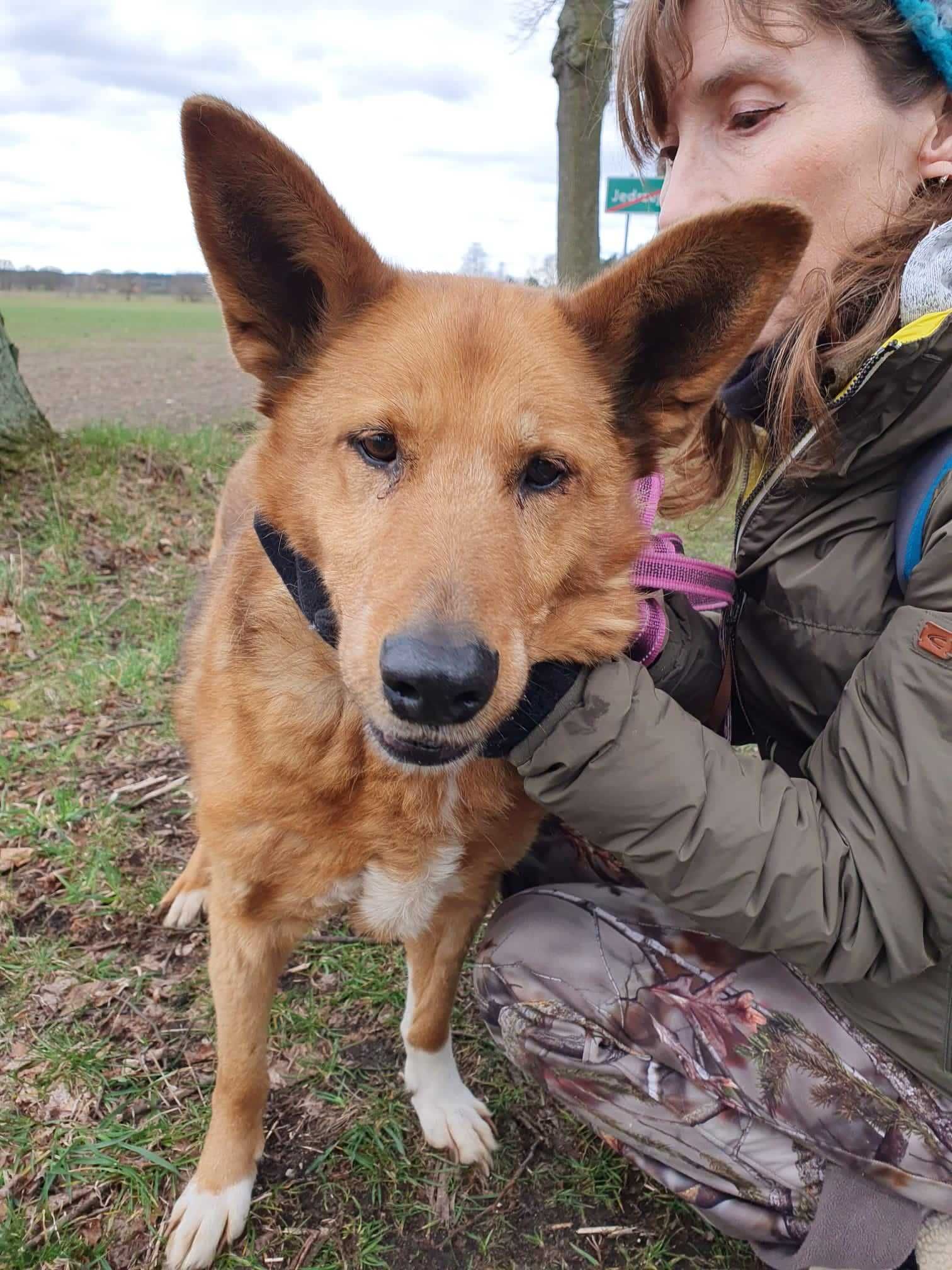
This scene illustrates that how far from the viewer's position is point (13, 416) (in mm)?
5867

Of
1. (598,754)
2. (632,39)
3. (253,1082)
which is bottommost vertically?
(253,1082)

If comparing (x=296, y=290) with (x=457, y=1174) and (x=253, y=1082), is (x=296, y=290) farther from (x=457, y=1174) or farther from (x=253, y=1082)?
(x=457, y=1174)

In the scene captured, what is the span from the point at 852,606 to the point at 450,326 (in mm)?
1058

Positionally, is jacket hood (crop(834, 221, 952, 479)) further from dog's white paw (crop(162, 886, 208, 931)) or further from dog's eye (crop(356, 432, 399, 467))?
dog's white paw (crop(162, 886, 208, 931))

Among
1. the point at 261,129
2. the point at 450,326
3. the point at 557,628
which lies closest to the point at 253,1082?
the point at 557,628

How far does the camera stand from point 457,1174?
7.95 feet

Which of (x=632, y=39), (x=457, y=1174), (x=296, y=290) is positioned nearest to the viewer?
(x=296, y=290)

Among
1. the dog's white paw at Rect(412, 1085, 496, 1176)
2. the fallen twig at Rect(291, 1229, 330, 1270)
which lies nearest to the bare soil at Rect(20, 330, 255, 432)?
the dog's white paw at Rect(412, 1085, 496, 1176)

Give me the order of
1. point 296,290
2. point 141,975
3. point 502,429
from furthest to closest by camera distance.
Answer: point 141,975 < point 296,290 < point 502,429

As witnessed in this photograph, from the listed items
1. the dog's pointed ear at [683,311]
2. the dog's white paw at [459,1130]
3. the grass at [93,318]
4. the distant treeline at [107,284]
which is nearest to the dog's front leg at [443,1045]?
the dog's white paw at [459,1130]

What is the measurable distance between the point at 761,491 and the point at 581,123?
890cm

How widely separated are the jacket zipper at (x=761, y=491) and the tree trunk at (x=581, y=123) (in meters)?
7.41

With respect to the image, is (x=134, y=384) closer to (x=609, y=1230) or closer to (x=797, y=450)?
(x=797, y=450)

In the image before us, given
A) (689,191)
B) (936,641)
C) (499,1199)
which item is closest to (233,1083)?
(499,1199)
